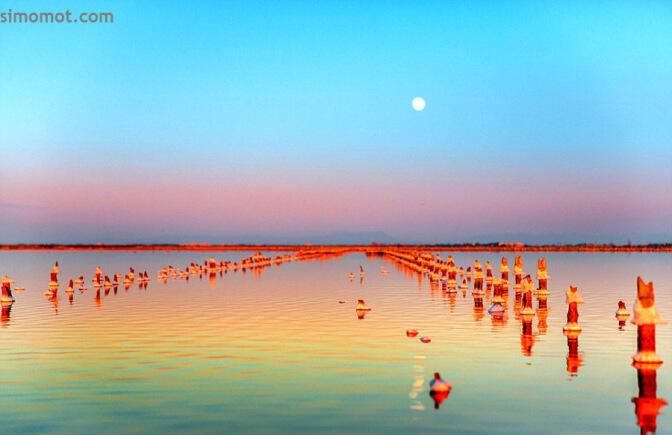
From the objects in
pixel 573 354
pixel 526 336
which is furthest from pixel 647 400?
pixel 526 336

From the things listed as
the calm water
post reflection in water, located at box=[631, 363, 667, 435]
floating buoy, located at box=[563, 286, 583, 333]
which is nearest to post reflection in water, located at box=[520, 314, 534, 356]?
the calm water

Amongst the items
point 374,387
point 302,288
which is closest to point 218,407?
point 374,387

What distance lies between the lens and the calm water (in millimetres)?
17875

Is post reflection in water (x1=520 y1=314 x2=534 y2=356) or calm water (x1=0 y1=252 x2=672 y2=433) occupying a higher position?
post reflection in water (x1=520 y1=314 x2=534 y2=356)

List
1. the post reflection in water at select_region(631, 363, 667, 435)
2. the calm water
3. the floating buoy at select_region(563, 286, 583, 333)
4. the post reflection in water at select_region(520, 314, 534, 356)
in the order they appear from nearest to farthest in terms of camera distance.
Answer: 1. the post reflection in water at select_region(631, 363, 667, 435)
2. the calm water
3. the post reflection in water at select_region(520, 314, 534, 356)
4. the floating buoy at select_region(563, 286, 583, 333)

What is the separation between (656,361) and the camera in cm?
2238

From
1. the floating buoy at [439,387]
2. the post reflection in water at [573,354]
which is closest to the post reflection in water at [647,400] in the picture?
the post reflection in water at [573,354]

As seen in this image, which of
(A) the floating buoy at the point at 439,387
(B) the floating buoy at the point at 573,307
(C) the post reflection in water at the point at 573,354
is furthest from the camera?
(B) the floating buoy at the point at 573,307

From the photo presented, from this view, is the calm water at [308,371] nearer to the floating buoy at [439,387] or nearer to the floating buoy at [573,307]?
the floating buoy at [439,387]

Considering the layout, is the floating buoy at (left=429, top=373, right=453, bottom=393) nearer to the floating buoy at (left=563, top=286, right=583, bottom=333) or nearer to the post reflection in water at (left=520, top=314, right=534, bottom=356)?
the post reflection in water at (left=520, top=314, right=534, bottom=356)

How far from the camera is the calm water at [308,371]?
58.6 ft

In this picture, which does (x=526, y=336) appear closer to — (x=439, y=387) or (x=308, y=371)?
(x=308, y=371)

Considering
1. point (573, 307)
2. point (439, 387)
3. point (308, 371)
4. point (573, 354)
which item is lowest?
point (308, 371)

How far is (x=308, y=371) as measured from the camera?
24.1 m
